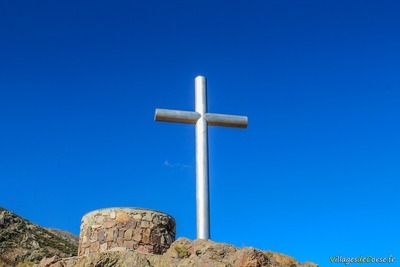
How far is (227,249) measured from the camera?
9508 mm

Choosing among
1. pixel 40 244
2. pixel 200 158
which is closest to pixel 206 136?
pixel 200 158

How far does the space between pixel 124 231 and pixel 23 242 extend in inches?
526

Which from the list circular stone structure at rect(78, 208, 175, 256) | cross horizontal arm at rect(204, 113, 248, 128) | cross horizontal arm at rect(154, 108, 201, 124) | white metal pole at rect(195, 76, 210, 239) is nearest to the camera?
circular stone structure at rect(78, 208, 175, 256)

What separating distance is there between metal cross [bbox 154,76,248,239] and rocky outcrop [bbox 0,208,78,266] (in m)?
6.81

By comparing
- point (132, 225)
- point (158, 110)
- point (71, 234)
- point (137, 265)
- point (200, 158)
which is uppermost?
point (71, 234)

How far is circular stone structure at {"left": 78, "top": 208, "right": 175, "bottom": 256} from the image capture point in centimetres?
1092

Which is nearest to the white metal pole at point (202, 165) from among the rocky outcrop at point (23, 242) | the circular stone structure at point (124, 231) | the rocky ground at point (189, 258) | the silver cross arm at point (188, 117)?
the silver cross arm at point (188, 117)

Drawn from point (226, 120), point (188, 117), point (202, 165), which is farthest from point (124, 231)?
point (226, 120)

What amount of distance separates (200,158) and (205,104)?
1468mm

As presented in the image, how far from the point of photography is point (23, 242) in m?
22.9

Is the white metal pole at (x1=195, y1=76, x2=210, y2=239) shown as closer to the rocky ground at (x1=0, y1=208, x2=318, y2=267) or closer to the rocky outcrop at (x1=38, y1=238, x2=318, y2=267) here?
the rocky ground at (x1=0, y1=208, x2=318, y2=267)

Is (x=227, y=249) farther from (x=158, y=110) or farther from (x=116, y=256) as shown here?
(x=158, y=110)

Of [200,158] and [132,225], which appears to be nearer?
[132,225]

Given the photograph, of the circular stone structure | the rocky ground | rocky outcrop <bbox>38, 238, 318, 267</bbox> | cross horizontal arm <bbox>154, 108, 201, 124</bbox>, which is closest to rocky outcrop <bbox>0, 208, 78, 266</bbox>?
cross horizontal arm <bbox>154, 108, 201, 124</bbox>
